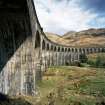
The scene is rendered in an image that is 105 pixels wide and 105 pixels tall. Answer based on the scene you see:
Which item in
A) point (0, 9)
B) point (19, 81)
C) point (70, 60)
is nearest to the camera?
point (0, 9)

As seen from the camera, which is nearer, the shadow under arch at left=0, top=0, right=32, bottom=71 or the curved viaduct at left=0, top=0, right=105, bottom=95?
the shadow under arch at left=0, top=0, right=32, bottom=71

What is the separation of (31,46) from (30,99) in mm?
7655

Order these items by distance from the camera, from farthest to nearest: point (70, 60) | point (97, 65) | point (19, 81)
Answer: point (70, 60), point (97, 65), point (19, 81)

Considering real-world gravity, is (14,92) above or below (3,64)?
below

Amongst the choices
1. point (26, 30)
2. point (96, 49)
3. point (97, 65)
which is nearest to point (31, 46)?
point (26, 30)

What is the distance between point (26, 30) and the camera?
33406mm

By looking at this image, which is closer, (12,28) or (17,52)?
(12,28)

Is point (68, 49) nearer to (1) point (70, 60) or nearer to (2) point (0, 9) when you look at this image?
(1) point (70, 60)

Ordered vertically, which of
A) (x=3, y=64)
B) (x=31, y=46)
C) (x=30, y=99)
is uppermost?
(x=31, y=46)

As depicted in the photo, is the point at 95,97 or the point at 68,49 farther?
the point at 68,49

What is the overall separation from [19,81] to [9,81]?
1.76 meters

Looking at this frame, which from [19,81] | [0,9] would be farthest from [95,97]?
[0,9]

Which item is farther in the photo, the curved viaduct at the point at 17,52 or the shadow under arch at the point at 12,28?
the curved viaduct at the point at 17,52

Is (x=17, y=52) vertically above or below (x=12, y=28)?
below
